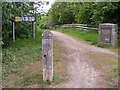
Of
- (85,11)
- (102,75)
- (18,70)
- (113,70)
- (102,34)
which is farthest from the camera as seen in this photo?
(85,11)

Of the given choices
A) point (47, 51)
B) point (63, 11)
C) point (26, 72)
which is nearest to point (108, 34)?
point (26, 72)

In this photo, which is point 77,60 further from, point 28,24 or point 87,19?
point 87,19

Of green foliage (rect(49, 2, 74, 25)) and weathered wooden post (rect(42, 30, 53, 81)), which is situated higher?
green foliage (rect(49, 2, 74, 25))

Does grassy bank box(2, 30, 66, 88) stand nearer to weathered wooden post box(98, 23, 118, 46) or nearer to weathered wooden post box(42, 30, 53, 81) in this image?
weathered wooden post box(42, 30, 53, 81)

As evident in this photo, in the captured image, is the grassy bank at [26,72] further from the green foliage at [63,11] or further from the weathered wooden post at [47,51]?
the green foliage at [63,11]

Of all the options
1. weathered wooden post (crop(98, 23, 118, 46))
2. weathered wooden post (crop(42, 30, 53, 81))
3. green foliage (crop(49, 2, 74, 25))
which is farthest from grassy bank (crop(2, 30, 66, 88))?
green foliage (crop(49, 2, 74, 25))

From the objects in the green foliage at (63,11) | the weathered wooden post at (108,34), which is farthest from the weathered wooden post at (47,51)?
the green foliage at (63,11)

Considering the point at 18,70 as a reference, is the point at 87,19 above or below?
above

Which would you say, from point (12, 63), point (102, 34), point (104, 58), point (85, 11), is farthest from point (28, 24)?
point (104, 58)

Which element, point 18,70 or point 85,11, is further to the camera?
point 85,11

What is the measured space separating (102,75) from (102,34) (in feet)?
17.7

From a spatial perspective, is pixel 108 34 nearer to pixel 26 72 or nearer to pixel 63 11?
pixel 26 72

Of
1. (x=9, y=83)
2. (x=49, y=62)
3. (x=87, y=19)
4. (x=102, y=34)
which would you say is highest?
(x=87, y=19)

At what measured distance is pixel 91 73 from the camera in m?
5.50
